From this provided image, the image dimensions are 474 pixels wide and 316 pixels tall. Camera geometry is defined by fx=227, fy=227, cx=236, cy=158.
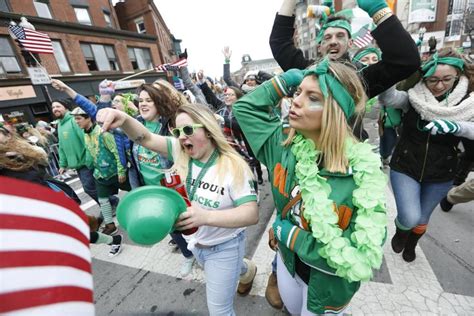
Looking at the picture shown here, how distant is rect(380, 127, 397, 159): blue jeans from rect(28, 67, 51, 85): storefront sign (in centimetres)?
737

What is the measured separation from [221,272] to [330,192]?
0.95 metres

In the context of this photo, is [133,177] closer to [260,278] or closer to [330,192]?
[260,278]

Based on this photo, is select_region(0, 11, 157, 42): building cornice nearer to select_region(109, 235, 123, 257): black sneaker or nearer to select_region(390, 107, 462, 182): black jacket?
select_region(109, 235, 123, 257): black sneaker

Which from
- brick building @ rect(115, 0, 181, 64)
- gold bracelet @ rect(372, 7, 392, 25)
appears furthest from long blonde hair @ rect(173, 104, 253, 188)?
brick building @ rect(115, 0, 181, 64)

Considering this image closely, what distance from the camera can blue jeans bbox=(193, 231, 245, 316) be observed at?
1.59 meters

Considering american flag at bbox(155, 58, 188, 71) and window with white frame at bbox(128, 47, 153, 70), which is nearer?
american flag at bbox(155, 58, 188, 71)

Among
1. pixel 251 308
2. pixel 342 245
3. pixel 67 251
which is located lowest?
pixel 251 308

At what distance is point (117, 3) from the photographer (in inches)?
982

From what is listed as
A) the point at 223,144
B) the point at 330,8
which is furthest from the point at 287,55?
the point at 223,144

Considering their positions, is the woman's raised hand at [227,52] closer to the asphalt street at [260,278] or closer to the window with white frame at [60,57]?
the asphalt street at [260,278]

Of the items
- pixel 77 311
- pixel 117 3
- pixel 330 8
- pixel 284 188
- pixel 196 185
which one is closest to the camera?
pixel 77 311

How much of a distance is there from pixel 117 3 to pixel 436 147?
105 feet

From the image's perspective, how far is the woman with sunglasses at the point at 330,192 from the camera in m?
1.19

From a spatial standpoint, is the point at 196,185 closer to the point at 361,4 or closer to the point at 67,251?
the point at 67,251
